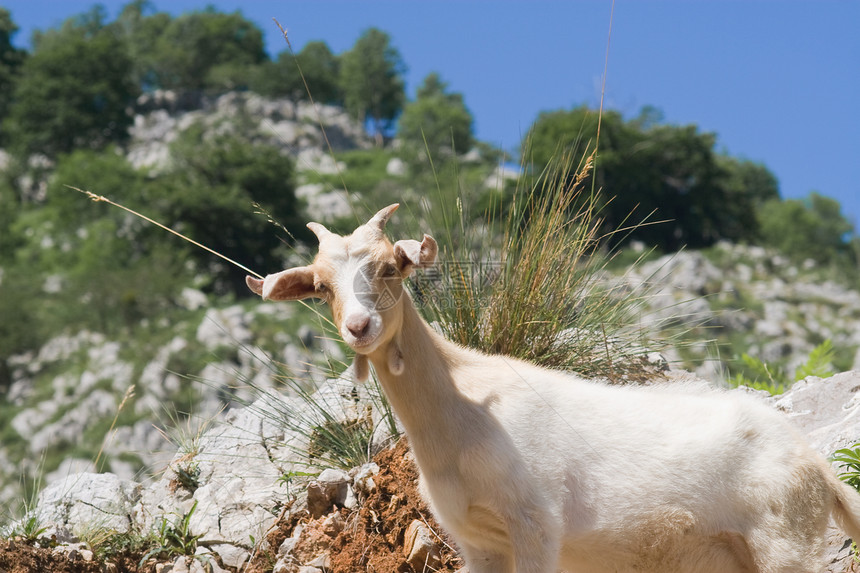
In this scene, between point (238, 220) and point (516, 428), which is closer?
point (516, 428)

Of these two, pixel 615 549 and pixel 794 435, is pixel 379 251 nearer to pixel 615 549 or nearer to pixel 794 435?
pixel 615 549

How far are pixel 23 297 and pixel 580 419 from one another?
69059mm

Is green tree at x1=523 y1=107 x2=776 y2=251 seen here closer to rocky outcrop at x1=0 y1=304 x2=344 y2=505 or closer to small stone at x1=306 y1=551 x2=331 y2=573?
rocky outcrop at x1=0 y1=304 x2=344 y2=505

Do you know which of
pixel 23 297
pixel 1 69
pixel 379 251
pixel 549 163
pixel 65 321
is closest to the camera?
pixel 379 251

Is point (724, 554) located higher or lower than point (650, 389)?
lower

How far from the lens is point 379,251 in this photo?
423 centimetres

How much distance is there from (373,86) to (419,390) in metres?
120

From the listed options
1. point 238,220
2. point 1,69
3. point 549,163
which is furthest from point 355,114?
point 549,163

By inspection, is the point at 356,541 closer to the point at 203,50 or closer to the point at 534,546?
the point at 534,546

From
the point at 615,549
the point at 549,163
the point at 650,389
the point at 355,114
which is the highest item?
the point at 355,114

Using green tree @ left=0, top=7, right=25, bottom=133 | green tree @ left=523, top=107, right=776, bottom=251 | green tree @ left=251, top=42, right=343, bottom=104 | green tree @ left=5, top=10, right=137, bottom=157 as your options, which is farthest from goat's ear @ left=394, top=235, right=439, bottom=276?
green tree @ left=0, top=7, right=25, bottom=133

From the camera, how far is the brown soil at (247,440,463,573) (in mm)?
5879

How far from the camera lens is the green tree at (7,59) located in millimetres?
119812

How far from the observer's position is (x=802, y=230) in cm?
10144
